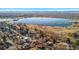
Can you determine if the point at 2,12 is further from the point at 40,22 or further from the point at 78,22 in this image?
the point at 78,22

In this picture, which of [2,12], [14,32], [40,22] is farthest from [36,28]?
[2,12]

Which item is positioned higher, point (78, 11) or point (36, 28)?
point (78, 11)

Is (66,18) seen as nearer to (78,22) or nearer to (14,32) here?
(78,22)

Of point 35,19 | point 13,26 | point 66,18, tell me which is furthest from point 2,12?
point 66,18

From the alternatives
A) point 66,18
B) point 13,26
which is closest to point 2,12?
point 13,26
